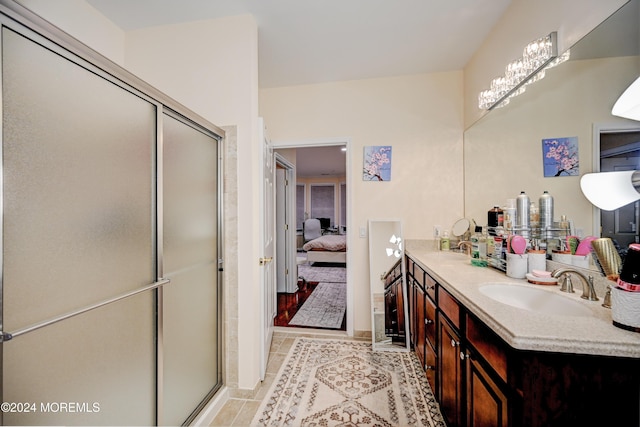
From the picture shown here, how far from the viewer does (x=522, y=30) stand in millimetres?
1667

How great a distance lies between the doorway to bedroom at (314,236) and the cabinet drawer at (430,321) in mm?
1189

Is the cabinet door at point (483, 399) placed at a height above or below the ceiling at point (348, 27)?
below

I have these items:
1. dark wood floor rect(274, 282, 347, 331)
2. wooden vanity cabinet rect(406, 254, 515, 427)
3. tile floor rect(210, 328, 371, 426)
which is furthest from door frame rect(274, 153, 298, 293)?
wooden vanity cabinet rect(406, 254, 515, 427)

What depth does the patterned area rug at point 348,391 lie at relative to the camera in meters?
1.61

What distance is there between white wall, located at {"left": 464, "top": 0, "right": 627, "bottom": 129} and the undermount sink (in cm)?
128

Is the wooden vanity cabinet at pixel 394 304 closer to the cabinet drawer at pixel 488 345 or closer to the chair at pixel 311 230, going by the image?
the cabinet drawer at pixel 488 345

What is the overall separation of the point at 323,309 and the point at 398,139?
2.32 m

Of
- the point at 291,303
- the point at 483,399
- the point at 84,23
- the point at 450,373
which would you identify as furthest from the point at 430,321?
the point at 84,23

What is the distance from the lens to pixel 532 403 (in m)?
0.80

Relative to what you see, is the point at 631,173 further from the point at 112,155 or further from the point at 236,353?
the point at 236,353

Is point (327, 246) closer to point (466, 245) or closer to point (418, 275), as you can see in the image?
point (466, 245)

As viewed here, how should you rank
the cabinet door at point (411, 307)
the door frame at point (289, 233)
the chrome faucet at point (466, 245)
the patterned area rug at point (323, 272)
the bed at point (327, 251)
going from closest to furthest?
the cabinet door at point (411, 307), the chrome faucet at point (466, 245), the door frame at point (289, 233), the patterned area rug at point (323, 272), the bed at point (327, 251)

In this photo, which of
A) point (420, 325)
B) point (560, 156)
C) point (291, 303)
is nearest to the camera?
point (560, 156)

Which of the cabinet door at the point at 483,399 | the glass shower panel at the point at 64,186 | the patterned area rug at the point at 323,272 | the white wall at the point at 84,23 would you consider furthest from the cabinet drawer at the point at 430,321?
the white wall at the point at 84,23
